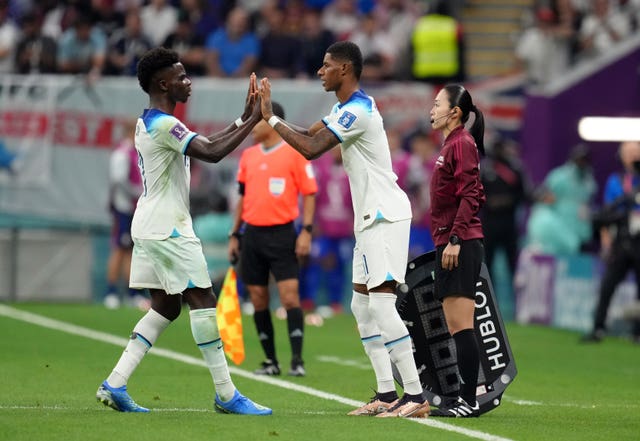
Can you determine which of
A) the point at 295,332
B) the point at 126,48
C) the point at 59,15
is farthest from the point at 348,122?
the point at 59,15

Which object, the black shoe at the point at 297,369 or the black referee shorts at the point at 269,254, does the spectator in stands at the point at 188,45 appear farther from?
the black shoe at the point at 297,369

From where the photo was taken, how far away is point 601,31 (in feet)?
73.4

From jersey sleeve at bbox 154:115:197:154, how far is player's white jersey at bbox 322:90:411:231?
88cm

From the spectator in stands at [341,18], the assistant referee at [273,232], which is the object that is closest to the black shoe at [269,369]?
the assistant referee at [273,232]

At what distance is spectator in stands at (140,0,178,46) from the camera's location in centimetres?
2375

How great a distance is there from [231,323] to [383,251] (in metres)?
3.26

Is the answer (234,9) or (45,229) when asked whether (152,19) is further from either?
(45,229)

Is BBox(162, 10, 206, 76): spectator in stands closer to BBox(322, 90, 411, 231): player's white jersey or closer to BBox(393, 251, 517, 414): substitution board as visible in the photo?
BBox(393, 251, 517, 414): substitution board

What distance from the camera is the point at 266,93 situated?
29.8 feet

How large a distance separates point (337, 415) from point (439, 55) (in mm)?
13634

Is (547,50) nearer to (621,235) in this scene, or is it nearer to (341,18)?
(341,18)

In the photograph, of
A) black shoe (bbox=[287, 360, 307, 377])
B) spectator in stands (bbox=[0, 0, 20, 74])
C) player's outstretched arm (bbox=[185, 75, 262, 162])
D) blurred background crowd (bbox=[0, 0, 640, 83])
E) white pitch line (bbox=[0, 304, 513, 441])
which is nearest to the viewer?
white pitch line (bbox=[0, 304, 513, 441])

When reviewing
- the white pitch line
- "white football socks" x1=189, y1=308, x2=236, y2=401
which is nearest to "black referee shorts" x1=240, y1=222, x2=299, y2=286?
the white pitch line

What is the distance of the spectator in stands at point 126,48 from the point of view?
74.0 feet
